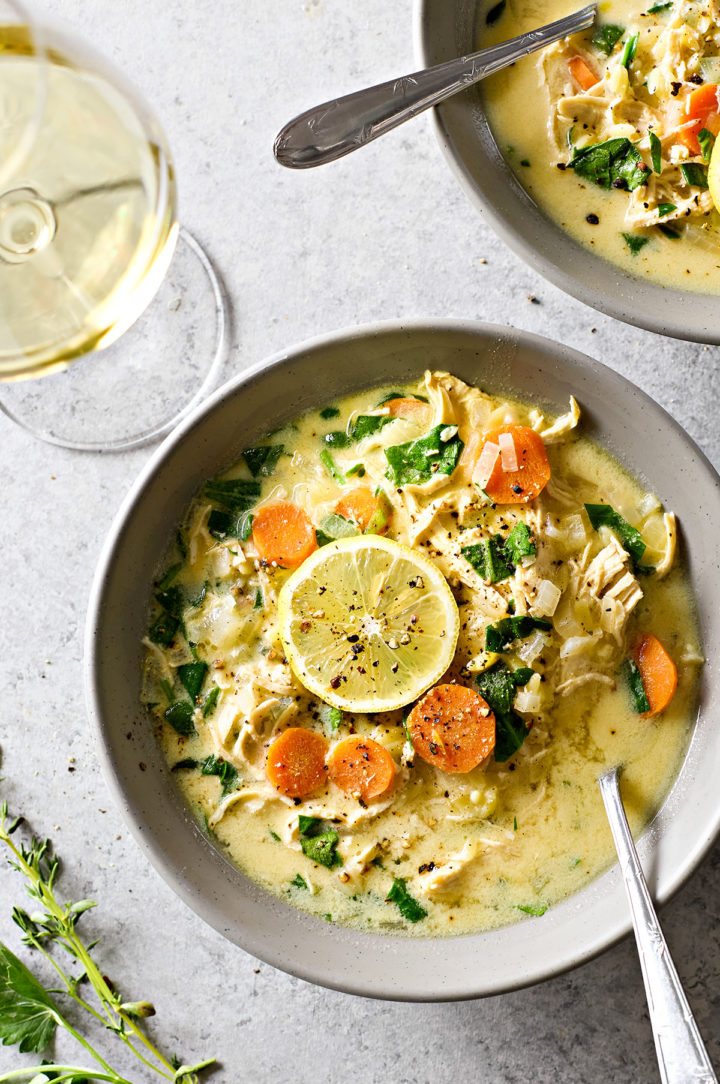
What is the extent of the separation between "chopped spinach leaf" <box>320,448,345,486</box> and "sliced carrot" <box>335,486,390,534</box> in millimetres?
67

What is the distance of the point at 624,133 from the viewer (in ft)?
8.87

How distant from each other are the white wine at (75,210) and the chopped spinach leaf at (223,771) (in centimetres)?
117

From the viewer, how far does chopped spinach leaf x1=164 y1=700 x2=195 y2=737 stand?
273 centimetres

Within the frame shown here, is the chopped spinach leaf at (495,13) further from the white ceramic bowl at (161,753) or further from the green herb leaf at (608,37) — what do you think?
the white ceramic bowl at (161,753)

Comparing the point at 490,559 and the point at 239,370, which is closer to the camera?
the point at 490,559

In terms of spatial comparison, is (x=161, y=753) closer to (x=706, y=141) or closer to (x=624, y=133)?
(x=624, y=133)

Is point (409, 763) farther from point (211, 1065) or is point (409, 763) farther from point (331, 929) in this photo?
point (211, 1065)

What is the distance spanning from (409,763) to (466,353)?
114cm

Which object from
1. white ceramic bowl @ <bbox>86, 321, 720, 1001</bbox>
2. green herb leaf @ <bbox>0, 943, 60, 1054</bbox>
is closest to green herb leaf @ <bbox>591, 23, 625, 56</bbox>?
white ceramic bowl @ <bbox>86, 321, 720, 1001</bbox>

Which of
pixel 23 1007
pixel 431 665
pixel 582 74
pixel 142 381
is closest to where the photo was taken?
pixel 431 665

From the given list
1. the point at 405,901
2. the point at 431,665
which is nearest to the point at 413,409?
the point at 431,665

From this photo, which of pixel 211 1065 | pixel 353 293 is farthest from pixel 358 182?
pixel 211 1065

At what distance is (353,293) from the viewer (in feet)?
9.88

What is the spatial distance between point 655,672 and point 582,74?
170cm
